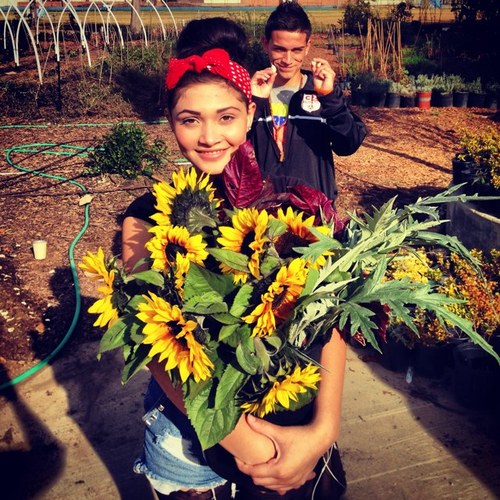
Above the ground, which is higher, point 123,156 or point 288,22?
point 288,22

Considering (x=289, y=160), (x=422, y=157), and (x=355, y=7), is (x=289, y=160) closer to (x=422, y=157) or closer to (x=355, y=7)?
(x=422, y=157)

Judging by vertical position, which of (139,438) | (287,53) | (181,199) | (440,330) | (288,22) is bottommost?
(139,438)

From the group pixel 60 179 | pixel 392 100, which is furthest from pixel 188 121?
pixel 392 100

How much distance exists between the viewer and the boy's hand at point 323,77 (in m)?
3.23

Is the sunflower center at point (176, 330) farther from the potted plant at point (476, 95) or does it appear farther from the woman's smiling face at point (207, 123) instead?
the potted plant at point (476, 95)

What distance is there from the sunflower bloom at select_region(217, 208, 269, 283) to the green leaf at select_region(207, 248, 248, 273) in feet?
0.05

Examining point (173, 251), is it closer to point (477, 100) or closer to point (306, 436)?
point (306, 436)

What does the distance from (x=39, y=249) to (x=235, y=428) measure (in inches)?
161

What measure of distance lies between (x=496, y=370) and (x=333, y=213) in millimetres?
2501

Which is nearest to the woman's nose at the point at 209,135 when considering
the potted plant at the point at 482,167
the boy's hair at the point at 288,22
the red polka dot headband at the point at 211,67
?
the red polka dot headband at the point at 211,67

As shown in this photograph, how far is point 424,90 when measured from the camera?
10805mm

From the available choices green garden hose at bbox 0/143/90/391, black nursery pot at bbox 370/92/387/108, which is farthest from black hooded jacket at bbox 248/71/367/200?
black nursery pot at bbox 370/92/387/108

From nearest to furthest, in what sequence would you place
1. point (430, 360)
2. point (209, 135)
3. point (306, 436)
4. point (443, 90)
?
point (306, 436), point (209, 135), point (430, 360), point (443, 90)

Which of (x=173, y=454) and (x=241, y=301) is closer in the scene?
(x=241, y=301)
